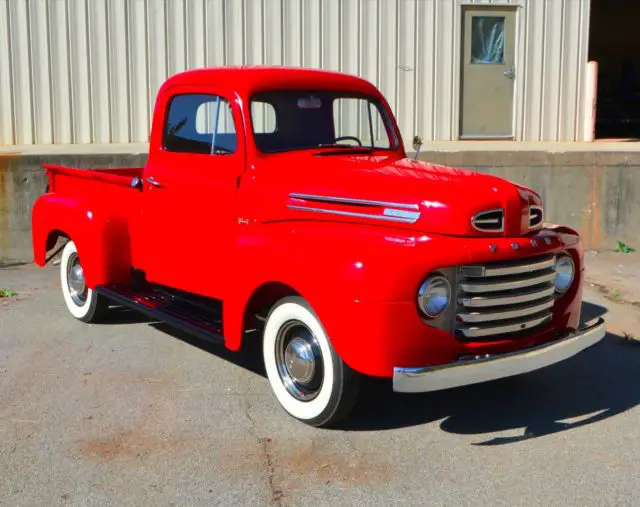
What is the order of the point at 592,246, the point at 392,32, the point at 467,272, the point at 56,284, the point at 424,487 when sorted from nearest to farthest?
the point at 424,487 < the point at 467,272 < the point at 56,284 < the point at 592,246 < the point at 392,32

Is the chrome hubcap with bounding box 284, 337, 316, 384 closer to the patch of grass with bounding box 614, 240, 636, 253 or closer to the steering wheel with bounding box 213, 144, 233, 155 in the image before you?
the steering wheel with bounding box 213, 144, 233, 155

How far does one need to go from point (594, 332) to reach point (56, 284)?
5.35 m

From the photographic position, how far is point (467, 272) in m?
4.16

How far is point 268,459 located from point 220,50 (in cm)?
791

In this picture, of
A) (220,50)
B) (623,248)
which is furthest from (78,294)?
(623,248)

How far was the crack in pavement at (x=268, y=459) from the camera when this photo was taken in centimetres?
367

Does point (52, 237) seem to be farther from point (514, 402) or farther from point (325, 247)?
point (514, 402)

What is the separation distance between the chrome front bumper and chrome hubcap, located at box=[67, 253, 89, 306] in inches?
139

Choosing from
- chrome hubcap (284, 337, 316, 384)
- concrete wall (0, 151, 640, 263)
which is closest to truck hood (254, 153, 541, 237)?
chrome hubcap (284, 337, 316, 384)

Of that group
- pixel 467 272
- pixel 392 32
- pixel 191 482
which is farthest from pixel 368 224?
pixel 392 32

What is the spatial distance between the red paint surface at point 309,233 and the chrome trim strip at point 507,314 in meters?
0.13

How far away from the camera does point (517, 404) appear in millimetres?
4816

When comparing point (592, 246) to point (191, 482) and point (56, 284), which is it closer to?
point (56, 284)

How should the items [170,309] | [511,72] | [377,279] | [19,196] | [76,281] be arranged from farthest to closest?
1. [511,72]
2. [19,196]
3. [76,281]
4. [170,309]
5. [377,279]
